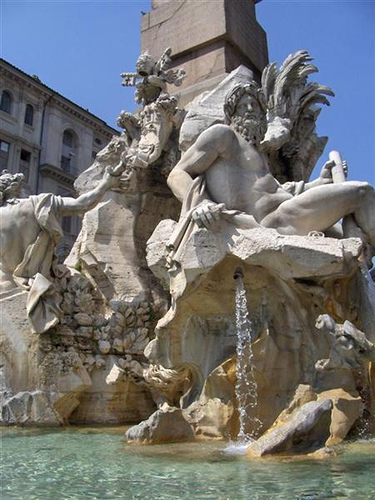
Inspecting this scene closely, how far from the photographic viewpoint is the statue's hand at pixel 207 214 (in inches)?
176

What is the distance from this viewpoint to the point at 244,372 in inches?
182

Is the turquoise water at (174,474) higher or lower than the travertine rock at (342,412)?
lower

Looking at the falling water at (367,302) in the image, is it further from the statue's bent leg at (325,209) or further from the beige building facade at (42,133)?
the beige building facade at (42,133)

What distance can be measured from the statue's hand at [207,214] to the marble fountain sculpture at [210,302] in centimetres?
1

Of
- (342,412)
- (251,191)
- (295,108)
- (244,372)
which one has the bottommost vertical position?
(342,412)

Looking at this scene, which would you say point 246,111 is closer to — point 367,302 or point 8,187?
point 367,302

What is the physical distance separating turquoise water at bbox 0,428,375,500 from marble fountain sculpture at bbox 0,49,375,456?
277 mm

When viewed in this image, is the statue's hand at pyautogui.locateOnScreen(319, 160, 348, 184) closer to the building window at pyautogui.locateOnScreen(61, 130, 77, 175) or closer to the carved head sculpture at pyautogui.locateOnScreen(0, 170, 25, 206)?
the carved head sculpture at pyautogui.locateOnScreen(0, 170, 25, 206)

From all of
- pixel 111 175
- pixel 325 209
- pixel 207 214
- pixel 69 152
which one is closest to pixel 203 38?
pixel 111 175

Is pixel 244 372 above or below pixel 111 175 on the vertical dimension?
below

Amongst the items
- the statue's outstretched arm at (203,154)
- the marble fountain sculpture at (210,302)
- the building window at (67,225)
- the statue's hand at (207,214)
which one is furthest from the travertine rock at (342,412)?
the building window at (67,225)

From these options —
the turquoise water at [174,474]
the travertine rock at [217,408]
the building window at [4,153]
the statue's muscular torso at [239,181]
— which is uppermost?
the building window at [4,153]

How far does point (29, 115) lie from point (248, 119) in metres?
25.0

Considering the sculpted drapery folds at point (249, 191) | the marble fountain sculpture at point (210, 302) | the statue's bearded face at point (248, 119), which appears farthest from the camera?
the statue's bearded face at point (248, 119)
